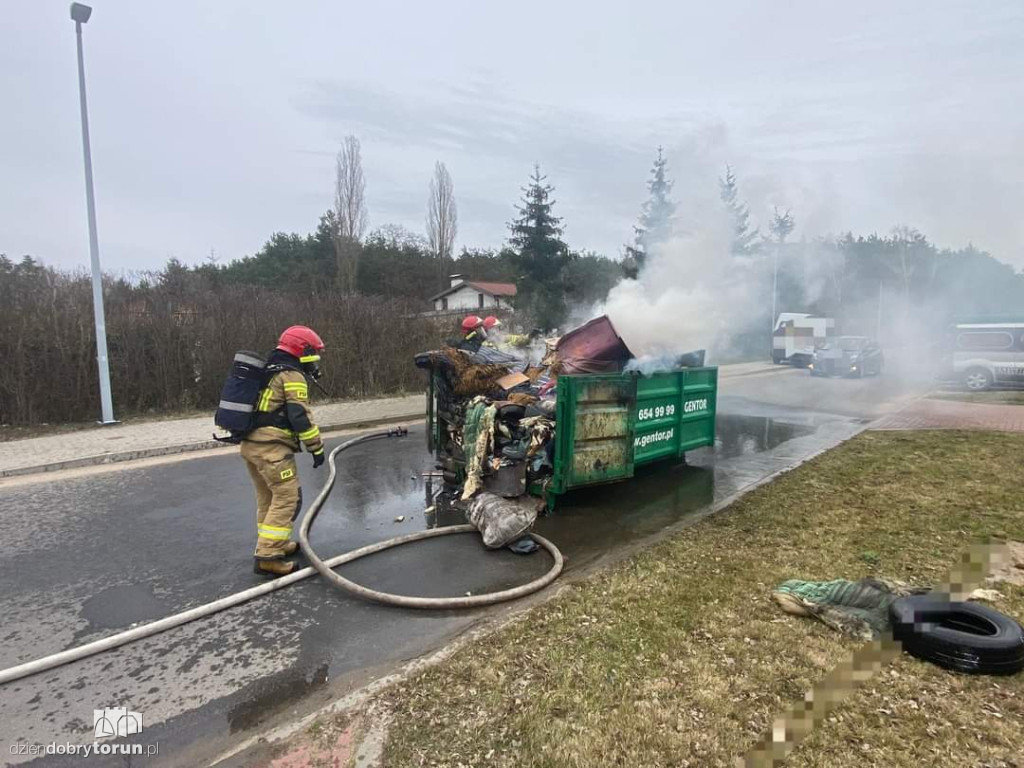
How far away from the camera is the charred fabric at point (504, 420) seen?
5203 millimetres

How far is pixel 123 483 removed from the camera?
6.94 meters

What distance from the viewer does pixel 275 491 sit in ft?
14.1

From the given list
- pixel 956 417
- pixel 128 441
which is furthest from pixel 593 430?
pixel 956 417

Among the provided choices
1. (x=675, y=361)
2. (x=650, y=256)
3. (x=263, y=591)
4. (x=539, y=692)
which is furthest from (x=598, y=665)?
(x=650, y=256)

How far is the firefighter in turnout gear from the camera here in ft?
13.9

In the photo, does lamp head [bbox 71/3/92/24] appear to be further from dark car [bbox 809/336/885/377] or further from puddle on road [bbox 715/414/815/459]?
dark car [bbox 809/336/885/377]

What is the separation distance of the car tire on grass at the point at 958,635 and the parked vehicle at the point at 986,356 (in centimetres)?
1753

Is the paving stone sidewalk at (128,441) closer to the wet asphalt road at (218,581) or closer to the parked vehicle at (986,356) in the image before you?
the wet asphalt road at (218,581)

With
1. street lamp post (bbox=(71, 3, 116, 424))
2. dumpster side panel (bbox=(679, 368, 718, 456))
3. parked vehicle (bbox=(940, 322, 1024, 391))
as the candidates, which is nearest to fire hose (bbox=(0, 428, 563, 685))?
dumpster side panel (bbox=(679, 368, 718, 456))

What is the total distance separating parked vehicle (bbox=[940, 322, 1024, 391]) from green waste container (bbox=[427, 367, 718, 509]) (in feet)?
49.3

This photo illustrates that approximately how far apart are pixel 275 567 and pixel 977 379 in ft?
66.8

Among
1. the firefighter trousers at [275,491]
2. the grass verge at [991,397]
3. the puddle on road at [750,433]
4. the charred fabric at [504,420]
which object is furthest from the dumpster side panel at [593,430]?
the grass verge at [991,397]

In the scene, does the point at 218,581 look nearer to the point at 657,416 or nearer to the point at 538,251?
the point at 657,416

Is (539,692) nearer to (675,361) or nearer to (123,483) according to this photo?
(675,361)
